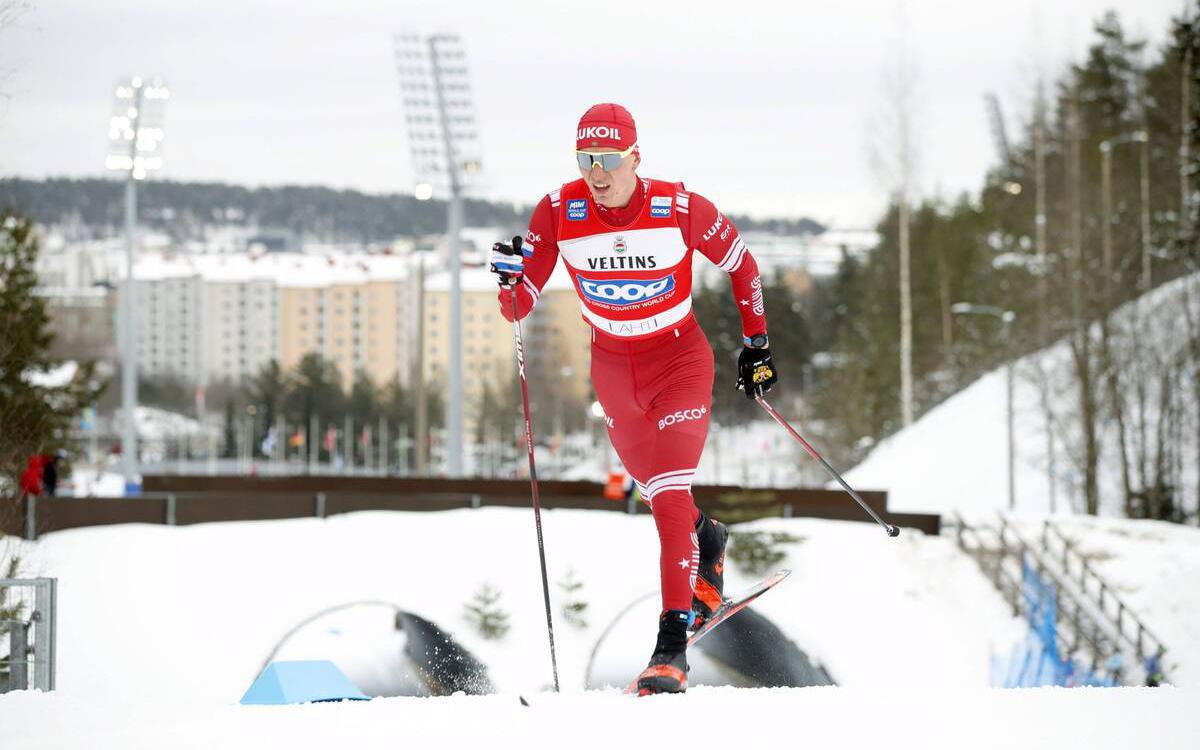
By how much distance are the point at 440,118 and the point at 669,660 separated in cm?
2498

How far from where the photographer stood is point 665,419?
218 inches

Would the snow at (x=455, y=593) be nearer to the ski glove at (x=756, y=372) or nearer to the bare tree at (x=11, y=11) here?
the bare tree at (x=11, y=11)

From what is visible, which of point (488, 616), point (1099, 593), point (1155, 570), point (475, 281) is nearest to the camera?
point (488, 616)

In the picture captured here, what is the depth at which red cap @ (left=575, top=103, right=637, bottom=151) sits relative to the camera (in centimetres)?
539

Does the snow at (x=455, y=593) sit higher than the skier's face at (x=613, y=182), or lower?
lower

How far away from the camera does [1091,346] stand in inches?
1171

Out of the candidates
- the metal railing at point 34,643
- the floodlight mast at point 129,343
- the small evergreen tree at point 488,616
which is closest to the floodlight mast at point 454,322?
the small evergreen tree at point 488,616

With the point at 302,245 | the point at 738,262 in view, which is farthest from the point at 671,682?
the point at 302,245

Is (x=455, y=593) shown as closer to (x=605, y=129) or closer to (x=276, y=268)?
(x=605, y=129)

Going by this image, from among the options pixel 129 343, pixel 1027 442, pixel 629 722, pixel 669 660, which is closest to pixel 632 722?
pixel 629 722

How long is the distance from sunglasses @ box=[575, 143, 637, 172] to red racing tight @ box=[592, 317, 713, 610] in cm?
77

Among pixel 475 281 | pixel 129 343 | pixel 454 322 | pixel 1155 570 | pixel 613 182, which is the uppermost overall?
pixel 475 281

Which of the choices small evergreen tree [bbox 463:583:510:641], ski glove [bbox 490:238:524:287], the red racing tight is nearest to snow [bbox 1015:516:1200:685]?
small evergreen tree [bbox 463:583:510:641]

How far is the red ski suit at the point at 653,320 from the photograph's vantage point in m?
5.47
